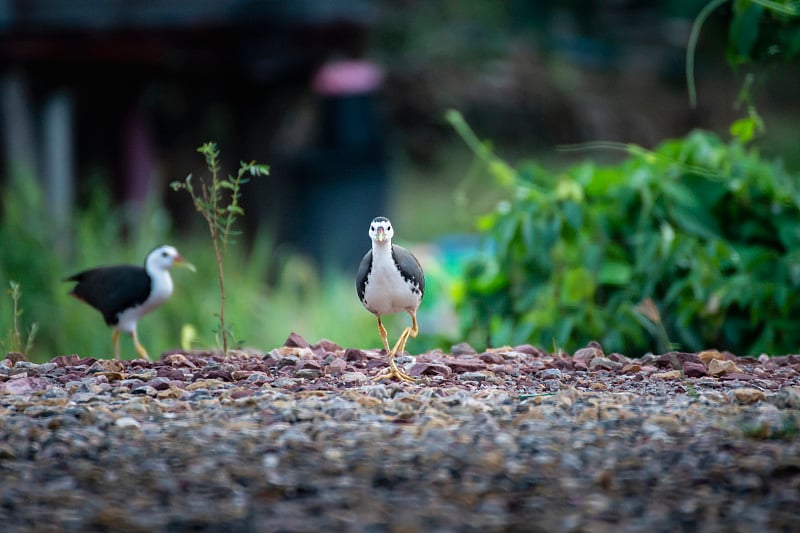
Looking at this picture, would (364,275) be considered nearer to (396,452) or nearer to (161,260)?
(396,452)

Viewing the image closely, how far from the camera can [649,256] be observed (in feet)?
16.7

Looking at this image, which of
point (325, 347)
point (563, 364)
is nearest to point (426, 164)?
point (325, 347)

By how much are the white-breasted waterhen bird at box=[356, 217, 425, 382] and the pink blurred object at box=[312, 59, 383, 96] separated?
6.62 m

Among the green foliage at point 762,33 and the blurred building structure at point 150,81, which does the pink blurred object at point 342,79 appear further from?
the green foliage at point 762,33

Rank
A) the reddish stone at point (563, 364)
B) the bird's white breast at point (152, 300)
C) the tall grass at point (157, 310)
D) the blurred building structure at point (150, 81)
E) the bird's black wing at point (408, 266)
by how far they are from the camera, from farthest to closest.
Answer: the blurred building structure at point (150, 81) < the tall grass at point (157, 310) < the bird's white breast at point (152, 300) < the reddish stone at point (563, 364) < the bird's black wing at point (408, 266)

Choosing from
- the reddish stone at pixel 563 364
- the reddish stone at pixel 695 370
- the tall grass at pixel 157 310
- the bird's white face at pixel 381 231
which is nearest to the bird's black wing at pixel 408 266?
the bird's white face at pixel 381 231

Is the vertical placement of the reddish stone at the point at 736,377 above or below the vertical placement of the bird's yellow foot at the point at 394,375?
below

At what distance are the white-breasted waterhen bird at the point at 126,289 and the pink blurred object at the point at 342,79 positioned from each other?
5.26 m

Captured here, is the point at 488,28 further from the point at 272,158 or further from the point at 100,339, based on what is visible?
the point at 100,339

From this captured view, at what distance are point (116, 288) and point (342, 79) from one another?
18.3 ft

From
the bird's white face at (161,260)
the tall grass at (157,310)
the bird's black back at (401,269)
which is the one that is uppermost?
the bird's black back at (401,269)

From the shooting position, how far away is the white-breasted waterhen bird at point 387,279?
11.9 ft

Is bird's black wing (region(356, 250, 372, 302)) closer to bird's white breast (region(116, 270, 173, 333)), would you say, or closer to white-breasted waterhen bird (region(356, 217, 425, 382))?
white-breasted waterhen bird (region(356, 217, 425, 382))

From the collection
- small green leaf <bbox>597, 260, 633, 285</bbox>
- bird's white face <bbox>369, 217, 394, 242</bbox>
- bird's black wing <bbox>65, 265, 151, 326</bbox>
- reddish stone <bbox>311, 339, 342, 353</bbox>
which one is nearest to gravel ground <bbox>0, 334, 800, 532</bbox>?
bird's white face <bbox>369, 217, 394, 242</bbox>
